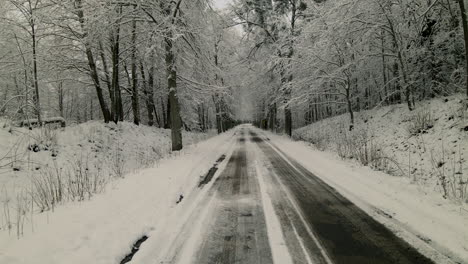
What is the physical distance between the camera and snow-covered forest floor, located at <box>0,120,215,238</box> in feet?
19.4

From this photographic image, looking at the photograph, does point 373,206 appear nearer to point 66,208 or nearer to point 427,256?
point 427,256

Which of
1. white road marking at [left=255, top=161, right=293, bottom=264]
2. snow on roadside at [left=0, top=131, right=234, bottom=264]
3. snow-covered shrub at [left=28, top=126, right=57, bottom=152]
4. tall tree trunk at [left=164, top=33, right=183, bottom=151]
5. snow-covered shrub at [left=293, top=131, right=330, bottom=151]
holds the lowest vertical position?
white road marking at [left=255, top=161, right=293, bottom=264]

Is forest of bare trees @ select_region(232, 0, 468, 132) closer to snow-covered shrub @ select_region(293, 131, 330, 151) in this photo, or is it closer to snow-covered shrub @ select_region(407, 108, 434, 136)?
snow-covered shrub @ select_region(407, 108, 434, 136)

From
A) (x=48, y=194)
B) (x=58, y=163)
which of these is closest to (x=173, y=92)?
(x=58, y=163)

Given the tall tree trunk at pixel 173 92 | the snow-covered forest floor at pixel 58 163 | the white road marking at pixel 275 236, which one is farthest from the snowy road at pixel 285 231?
the tall tree trunk at pixel 173 92

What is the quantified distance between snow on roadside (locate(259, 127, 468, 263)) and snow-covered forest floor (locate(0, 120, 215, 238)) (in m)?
5.66

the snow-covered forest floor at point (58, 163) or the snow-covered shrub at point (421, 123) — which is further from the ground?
the snow-covered shrub at point (421, 123)

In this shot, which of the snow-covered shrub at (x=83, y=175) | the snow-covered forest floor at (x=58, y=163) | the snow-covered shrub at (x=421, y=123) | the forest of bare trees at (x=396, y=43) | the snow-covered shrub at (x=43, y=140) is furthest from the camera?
the forest of bare trees at (x=396, y=43)

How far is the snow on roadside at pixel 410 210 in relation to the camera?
140 inches

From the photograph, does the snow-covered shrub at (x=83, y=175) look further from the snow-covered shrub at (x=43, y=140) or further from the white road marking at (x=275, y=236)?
the white road marking at (x=275, y=236)

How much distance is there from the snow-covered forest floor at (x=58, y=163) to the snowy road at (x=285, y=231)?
269 centimetres

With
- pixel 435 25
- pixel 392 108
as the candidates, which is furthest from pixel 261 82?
pixel 435 25

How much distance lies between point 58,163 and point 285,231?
31.5 ft

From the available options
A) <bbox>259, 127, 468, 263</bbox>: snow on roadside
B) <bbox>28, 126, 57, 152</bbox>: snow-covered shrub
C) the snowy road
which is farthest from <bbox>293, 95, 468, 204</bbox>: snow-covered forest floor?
<bbox>28, 126, 57, 152</bbox>: snow-covered shrub
